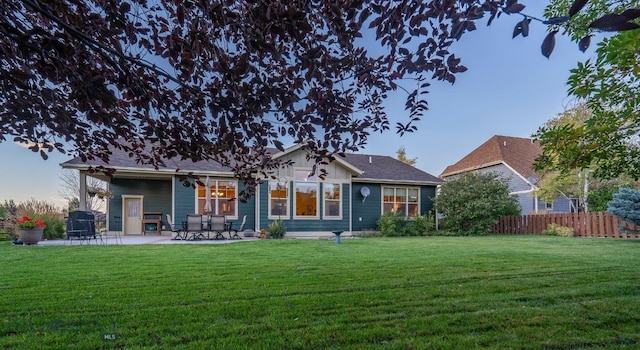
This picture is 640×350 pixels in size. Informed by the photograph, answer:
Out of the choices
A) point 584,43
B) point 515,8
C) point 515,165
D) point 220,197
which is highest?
point 515,165

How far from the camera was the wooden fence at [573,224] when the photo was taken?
13398mm

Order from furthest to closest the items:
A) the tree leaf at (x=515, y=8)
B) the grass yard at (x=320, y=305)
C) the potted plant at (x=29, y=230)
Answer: the potted plant at (x=29, y=230) → the grass yard at (x=320, y=305) → the tree leaf at (x=515, y=8)

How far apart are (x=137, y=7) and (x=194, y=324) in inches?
123

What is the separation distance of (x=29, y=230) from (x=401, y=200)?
45.6 ft

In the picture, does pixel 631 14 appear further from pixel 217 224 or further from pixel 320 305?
pixel 217 224

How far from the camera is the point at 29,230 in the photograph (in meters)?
9.90

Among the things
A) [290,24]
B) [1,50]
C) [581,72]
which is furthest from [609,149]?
[1,50]

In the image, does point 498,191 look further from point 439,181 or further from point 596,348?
point 596,348

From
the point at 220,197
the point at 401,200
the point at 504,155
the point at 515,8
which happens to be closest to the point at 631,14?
the point at 515,8

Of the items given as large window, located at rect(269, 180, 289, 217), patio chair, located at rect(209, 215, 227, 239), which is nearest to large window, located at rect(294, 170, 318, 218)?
large window, located at rect(269, 180, 289, 217)

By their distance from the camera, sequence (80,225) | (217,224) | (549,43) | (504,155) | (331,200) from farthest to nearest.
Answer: (504,155) < (331,200) < (217,224) < (80,225) < (549,43)

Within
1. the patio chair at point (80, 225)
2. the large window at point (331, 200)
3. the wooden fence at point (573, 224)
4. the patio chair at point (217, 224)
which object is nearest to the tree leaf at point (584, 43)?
the patio chair at point (80, 225)

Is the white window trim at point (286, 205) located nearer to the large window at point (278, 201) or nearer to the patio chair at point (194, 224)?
the large window at point (278, 201)

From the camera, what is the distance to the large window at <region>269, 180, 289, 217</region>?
47.6 feet
